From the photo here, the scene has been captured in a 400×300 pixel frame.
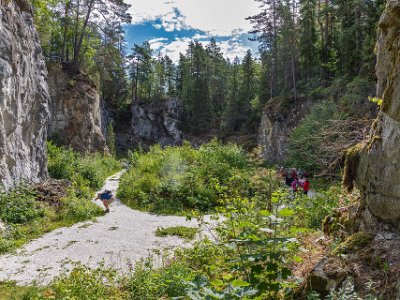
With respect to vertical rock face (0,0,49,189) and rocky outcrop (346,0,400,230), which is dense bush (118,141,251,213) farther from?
rocky outcrop (346,0,400,230)

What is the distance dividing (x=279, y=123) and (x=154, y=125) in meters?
25.8

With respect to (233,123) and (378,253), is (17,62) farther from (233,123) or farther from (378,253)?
(233,123)

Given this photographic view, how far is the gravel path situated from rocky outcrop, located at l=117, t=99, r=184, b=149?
4091cm

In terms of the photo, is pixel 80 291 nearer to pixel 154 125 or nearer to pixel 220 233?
pixel 220 233

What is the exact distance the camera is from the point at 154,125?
55.0 m

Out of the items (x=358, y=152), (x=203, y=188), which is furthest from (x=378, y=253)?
(x=203, y=188)

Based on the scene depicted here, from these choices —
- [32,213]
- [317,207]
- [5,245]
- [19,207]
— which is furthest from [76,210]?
[317,207]

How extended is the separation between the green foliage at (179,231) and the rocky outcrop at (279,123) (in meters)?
23.5

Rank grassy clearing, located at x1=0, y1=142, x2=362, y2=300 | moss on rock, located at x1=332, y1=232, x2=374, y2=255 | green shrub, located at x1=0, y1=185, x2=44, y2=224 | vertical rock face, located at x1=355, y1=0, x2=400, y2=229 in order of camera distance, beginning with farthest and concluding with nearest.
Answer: green shrub, located at x1=0, y1=185, x2=44, y2=224 < moss on rock, located at x1=332, y1=232, x2=374, y2=255 < vertical rock face, located at x1=355, y1=0, x2=400, y2=229 < grassy clearing, located at x1=0, y1=142, x2=362, y2=300

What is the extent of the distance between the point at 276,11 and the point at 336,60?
14876 mm

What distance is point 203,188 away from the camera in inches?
627

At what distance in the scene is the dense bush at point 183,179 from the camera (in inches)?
601

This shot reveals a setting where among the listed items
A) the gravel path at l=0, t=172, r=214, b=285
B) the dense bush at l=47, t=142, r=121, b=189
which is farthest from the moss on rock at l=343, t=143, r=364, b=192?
the dense bush at l=47, t=142, r=121, b=189

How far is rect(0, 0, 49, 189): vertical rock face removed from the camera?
42.9 feet
